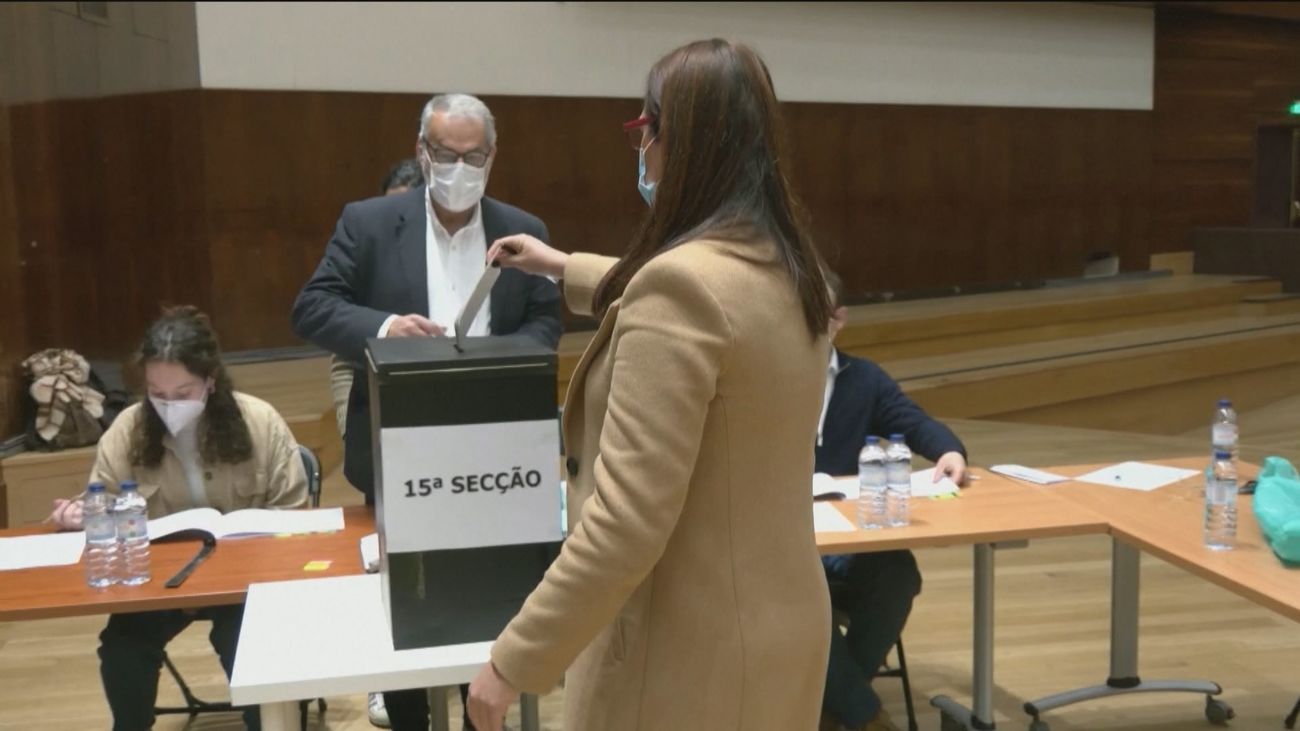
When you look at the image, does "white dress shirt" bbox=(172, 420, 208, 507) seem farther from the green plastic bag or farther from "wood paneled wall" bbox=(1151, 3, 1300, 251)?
"wood paneled wall" bbox=(1151, 3, 1300, 251)

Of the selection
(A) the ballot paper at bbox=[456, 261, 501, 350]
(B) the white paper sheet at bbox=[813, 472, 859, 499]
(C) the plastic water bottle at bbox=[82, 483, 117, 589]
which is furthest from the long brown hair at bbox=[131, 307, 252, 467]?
(B) the white paper sheet at bbox=[813, 472, 859, 499]

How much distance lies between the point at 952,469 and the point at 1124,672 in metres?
0.80

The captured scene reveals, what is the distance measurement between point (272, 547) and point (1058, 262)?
8.56m

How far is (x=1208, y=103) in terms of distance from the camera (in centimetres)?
1016

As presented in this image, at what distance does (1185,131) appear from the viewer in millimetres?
10148

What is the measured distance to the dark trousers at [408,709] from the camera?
2.57m

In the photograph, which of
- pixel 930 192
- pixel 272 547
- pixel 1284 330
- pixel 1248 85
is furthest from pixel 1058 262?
pixel 272 547

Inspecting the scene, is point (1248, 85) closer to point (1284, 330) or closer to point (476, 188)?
point (1284, 330)

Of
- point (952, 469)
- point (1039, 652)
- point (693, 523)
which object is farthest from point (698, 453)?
point (1039, 652)

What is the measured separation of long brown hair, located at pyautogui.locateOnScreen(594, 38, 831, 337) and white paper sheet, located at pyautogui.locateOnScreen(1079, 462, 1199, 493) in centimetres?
185

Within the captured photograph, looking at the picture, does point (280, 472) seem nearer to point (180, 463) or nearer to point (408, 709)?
point (180, 463)

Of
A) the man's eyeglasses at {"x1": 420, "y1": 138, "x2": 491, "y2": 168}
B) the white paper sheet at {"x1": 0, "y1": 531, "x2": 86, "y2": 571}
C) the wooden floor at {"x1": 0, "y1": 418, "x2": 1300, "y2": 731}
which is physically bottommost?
the wooden floor at {"x1": 0, "y1": 418, "x2": 1300, "y2": 731}

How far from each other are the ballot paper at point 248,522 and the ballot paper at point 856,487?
1.09 meters

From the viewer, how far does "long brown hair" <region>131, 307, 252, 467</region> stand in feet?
8.96
